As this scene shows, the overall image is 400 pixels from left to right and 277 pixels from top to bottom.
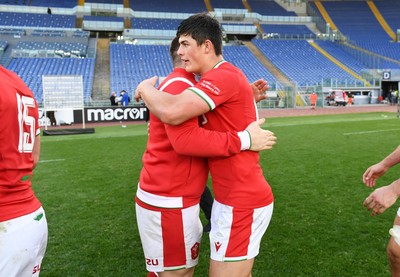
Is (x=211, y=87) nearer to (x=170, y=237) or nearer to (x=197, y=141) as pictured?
(x=197, y=141)

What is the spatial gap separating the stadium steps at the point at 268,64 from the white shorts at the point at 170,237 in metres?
35.1

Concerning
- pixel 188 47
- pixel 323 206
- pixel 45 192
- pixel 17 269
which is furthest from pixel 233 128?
pixel 45 192

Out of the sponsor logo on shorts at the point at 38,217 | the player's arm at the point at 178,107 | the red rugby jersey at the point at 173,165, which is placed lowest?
the sponsor logo on shorts at the point at 38,217

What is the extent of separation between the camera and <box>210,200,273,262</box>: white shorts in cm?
225

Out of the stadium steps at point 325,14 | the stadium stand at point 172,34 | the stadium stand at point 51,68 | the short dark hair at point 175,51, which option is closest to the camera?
the short dark hair at point 175,51

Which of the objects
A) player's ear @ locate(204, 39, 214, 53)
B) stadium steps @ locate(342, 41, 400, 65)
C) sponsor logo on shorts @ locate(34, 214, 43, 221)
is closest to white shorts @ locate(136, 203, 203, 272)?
sponsor logo on shorts @ locate(34, 214, 43, 221)

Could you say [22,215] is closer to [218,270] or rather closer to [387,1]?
[218,270]

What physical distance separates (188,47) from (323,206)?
457 cm

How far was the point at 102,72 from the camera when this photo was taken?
118 feet

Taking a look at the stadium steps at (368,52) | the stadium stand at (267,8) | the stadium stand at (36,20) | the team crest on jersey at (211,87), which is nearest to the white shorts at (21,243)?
the team crest on jersey at (211,87)

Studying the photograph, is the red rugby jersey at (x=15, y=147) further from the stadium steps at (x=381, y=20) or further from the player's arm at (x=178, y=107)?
the stadium steps at (x=381, y=20)

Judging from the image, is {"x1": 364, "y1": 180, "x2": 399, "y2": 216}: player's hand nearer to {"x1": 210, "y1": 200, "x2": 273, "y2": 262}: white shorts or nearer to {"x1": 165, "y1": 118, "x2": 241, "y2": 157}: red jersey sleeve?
{"x1": 210, "y1": 200, "x2": 273, "y2": 262}: white shorts

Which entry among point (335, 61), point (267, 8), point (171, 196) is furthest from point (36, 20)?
point (171, 196)

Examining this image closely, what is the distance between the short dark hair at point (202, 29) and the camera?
2.21m
